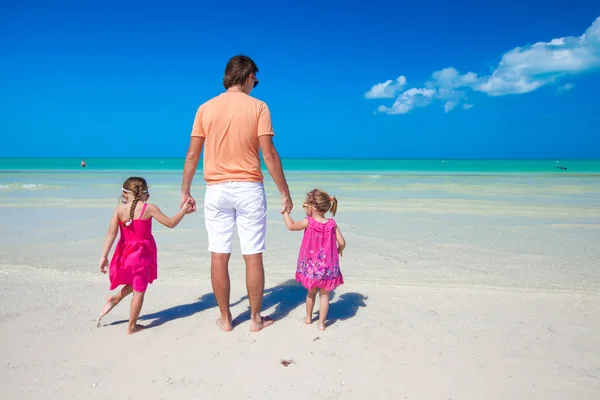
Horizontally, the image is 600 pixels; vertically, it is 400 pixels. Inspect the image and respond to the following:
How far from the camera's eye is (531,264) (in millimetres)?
5727

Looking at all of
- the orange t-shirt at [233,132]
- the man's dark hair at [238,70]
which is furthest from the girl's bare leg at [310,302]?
the man's dark hair at [238,70]

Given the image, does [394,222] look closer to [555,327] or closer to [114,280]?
[555,327]

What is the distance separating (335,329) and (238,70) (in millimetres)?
2405

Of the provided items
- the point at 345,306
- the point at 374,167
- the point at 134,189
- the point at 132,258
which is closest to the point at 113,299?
the point at 132,258

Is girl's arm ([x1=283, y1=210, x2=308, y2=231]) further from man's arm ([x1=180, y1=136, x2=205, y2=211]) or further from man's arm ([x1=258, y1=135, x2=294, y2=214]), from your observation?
man's arm ([x1=180, y1=136, x2=205, y2=211])

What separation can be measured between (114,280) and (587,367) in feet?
12.3

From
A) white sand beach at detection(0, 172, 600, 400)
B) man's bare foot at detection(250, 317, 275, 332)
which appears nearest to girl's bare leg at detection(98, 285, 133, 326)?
white sand beach at detection(0, 172, 600, 400)

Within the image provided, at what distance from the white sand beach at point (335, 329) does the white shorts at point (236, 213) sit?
799 mm

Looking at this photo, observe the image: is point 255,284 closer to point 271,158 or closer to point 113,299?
point 271,158

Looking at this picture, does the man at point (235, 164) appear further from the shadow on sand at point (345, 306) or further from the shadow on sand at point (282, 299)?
the shadow on sand at point (345, 306)

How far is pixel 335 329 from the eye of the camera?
365 cm

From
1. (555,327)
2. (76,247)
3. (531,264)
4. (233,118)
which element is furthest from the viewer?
(76,247)

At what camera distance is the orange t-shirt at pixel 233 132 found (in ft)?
10.9

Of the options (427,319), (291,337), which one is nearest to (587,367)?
(427,319)
